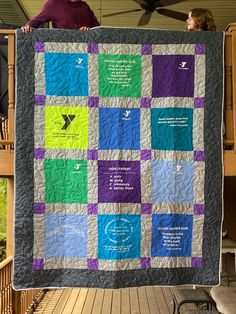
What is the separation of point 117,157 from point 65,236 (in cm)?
52

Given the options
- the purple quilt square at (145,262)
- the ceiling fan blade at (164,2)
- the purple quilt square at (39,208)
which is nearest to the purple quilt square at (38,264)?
the purple quilt square at (39,208)

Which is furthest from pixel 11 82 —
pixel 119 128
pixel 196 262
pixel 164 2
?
pixel 164 2

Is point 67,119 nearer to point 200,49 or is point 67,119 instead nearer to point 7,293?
point 200,49

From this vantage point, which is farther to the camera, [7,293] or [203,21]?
[7,293]

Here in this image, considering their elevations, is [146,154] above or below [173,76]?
below

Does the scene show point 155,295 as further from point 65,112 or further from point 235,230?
point 65,112

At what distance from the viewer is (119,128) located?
2.77m

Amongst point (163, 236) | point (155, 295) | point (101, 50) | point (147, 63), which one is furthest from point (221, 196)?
point (155, 295)

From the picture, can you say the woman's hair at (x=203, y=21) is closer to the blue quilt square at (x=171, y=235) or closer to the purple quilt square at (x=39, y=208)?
the blue quilt square at (x=171, y=235)

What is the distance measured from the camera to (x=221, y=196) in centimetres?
283

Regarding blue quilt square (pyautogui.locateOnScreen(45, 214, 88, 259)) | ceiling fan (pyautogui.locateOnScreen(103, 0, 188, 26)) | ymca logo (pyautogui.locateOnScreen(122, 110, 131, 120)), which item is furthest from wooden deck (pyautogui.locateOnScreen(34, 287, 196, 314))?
ymca logo (pyautogui.locateOnScreen(122, 110, 131, 120))

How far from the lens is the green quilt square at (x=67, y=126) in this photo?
9.02 ft

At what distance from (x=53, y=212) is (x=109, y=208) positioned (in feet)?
1.00

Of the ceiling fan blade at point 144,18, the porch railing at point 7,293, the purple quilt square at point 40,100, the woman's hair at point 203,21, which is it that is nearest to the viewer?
the purple quilt square at point 40,100
